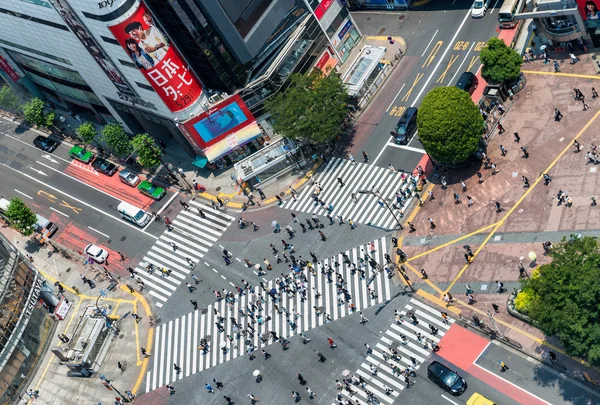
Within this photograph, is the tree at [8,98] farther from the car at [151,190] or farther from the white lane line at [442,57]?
the white lane line at [442,57]

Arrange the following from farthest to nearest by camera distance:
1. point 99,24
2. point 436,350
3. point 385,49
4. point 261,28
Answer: point 385,49 → point 261,28 → point 99,24 → point 436,350

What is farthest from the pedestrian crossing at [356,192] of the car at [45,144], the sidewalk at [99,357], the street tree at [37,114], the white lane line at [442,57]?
the street tree at [37,114]

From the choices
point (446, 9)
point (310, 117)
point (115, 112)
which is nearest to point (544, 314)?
point (310, 117)

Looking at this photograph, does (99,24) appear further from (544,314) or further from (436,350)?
(544,314)

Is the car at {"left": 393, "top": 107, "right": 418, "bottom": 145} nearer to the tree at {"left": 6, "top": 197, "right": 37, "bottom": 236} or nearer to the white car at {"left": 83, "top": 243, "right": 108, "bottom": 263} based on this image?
the white car at {"left": 83, "top": 243, "right": 108, "bottom": 263}

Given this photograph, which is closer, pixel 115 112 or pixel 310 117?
pixel 310 117

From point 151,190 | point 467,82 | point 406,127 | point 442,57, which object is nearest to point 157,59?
→ point 151,190

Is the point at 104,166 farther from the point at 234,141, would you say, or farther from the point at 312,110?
the point at 312,110
